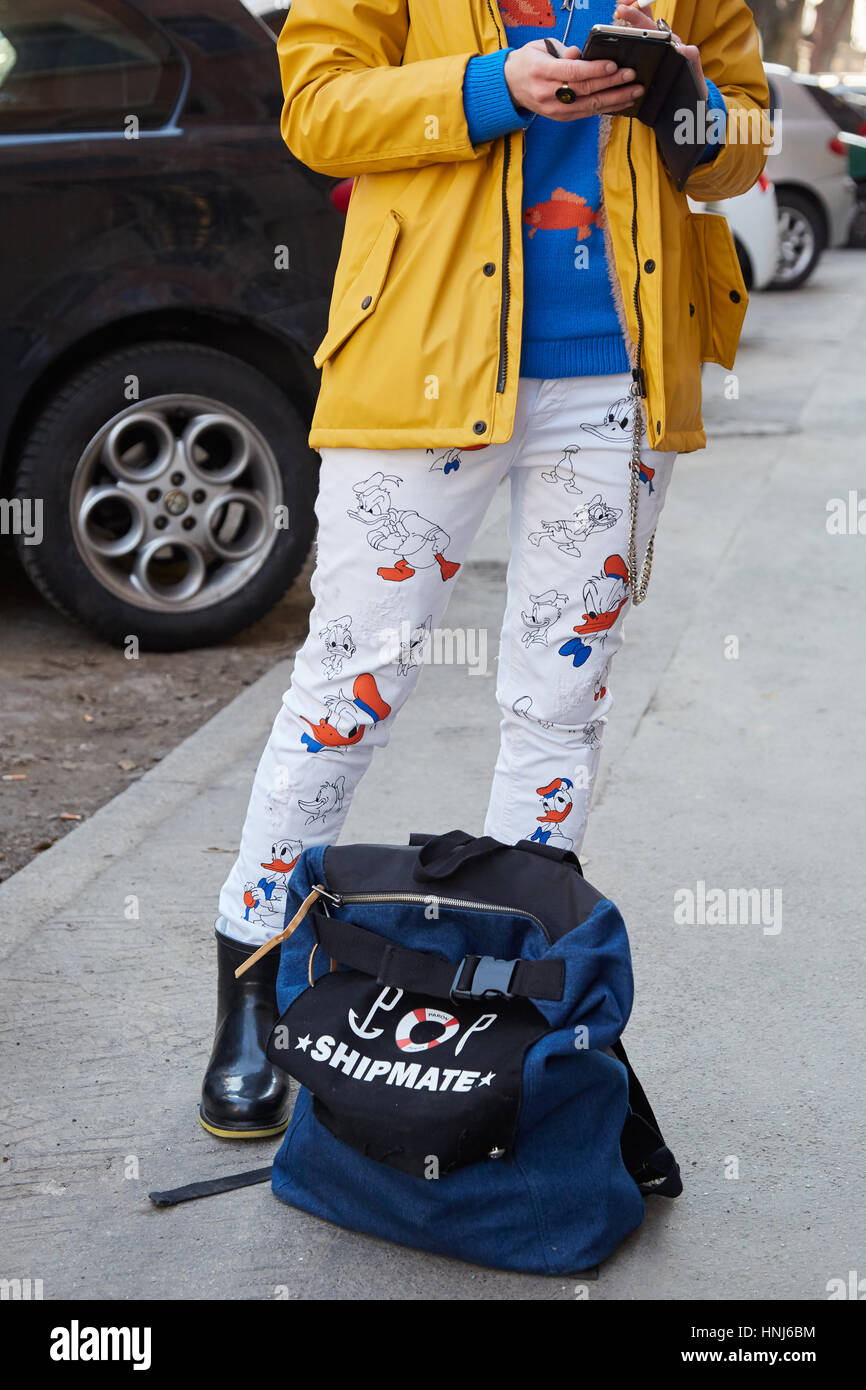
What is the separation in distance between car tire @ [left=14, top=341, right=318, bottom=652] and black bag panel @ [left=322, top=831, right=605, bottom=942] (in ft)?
7.59

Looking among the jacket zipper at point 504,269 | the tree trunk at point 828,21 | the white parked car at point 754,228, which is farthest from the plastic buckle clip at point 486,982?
the tree trunk at point 828,21

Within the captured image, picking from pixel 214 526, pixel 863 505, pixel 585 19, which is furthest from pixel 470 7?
pixel 863 505

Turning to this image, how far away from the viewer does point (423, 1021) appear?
196 centimetres

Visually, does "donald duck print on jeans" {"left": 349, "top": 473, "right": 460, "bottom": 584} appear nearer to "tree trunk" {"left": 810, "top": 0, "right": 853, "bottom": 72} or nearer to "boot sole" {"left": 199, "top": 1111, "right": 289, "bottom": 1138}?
"boot sole" {"left": 199, "top": 1111, "right": 289, "bottom": 1138}


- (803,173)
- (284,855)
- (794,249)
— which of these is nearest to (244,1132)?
(284,855)

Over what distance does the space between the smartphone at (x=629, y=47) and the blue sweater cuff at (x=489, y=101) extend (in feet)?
0.34

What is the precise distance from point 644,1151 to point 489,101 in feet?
4.52

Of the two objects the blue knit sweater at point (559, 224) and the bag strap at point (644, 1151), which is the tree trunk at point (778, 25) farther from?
the bag strap at point (644, 1151)

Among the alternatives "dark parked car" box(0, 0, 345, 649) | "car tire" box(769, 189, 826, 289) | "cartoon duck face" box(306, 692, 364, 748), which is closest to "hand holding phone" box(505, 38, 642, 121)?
"cartoon duck face" box(306, 692, 364, 748)

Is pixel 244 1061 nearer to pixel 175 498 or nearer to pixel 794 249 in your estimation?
pixel 175 498

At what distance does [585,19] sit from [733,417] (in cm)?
590

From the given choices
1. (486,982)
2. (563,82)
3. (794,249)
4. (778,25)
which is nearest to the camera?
(563,82)

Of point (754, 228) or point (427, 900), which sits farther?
point (754, 228)

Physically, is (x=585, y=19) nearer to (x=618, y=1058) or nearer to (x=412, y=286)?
(x=412, y=286)
